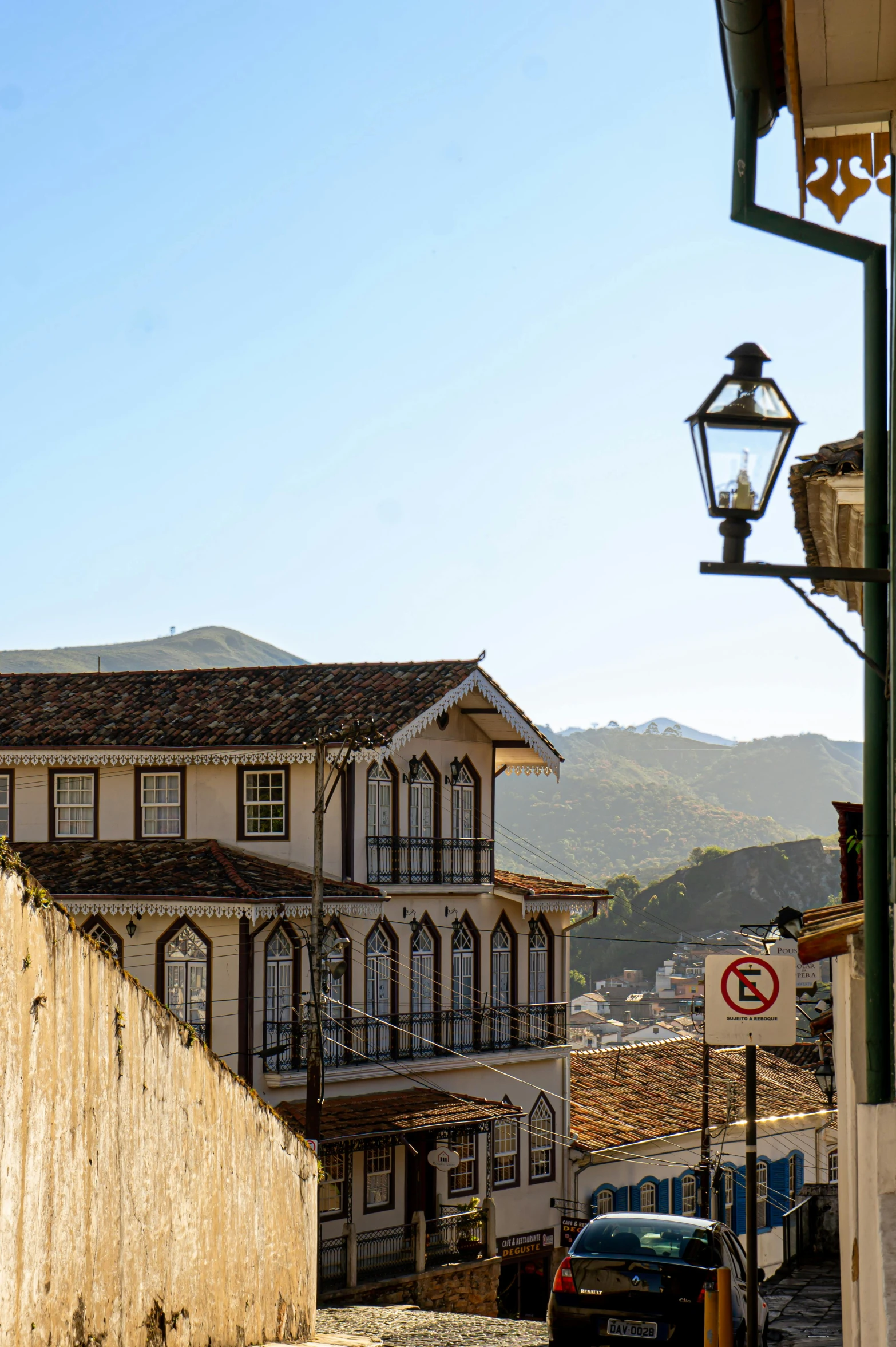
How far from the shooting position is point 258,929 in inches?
1154

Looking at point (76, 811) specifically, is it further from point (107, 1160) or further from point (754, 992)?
point (107, 1160)

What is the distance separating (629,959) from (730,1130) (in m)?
83.4

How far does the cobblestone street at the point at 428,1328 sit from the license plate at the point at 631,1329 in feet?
11.0

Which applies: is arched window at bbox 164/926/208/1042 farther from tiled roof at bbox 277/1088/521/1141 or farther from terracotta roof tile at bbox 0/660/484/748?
terracotta roof tile at bbox 0/660/484/748

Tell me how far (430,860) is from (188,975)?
6335mm

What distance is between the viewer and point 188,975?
2956 cm

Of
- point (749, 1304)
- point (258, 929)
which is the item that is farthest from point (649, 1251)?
point (258, 929)

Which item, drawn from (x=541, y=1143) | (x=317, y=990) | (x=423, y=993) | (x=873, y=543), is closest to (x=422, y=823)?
(x=423, y=993)

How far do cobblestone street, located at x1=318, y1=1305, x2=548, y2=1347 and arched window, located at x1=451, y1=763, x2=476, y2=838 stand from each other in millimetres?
13301

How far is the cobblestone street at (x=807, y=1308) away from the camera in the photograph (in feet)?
42.6

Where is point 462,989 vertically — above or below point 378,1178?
above

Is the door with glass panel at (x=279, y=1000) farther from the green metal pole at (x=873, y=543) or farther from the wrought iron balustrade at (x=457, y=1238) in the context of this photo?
the green metal pole at (x=873, y=543)

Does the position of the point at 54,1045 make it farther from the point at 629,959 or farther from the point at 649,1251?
the point at 629,959

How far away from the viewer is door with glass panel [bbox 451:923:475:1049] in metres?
33.6
